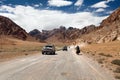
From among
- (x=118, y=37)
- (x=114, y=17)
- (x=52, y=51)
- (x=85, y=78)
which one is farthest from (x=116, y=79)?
(x=114, y=17)

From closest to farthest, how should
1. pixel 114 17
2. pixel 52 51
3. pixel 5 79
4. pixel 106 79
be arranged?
pixel 5 79, pixel 106 79, pixel 52 51, pixel 114 17

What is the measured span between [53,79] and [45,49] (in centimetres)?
3343

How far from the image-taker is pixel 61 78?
13109 mm

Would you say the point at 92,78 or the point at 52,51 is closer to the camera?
the point at 92,78

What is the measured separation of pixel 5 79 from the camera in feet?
40.7

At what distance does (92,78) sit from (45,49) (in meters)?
32.7

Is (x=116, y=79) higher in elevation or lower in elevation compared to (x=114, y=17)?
lower

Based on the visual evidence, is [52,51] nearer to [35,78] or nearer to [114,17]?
[35,78]

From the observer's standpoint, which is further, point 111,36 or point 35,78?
point 111,36

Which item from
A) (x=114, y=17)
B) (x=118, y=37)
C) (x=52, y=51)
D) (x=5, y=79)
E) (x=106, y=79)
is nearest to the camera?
(x=5, y=79)

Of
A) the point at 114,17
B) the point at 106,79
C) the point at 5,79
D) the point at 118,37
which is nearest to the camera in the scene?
the point at 5,79

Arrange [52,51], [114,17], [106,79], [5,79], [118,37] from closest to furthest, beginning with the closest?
1. [5,79]
2. [106,79]
3. [52,51]
4. [118,37]
5. [114,17]

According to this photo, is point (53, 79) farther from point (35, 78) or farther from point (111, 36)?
point (111, 36)

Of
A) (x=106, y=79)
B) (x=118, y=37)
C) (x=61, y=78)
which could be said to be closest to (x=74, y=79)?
(x=61, y=78)
